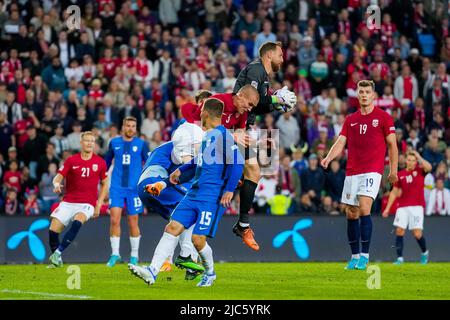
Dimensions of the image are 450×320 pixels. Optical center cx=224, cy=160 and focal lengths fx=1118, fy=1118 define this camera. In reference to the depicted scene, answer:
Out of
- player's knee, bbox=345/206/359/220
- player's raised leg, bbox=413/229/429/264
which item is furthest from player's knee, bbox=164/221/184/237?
player's raised leg, bbox=413/229/429/264

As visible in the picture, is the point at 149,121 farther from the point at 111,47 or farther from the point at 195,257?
the point at 195,257

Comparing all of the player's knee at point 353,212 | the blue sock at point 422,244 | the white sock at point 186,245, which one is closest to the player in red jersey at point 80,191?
the white sock at point 186,245

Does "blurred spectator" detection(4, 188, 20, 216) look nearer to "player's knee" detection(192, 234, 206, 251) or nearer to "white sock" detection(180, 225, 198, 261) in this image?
"white sock" detection(180, 225, 198, 261)

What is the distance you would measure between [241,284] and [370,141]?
3.59 m

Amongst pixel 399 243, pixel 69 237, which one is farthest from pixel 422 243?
pixel 69 237

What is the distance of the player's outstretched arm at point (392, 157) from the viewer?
17062 millimetres

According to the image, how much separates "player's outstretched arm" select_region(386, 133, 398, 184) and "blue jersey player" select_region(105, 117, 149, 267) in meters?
5.18

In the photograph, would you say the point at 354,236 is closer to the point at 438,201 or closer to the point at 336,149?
the point at 336,149

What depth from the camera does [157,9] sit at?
30.1m

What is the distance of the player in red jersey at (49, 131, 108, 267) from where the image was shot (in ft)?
63.8

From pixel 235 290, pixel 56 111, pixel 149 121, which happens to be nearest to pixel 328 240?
pixel 149 121

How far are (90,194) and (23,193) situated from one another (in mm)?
4661

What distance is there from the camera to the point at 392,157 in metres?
17.2

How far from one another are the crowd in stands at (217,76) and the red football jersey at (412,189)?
7.08 ft
